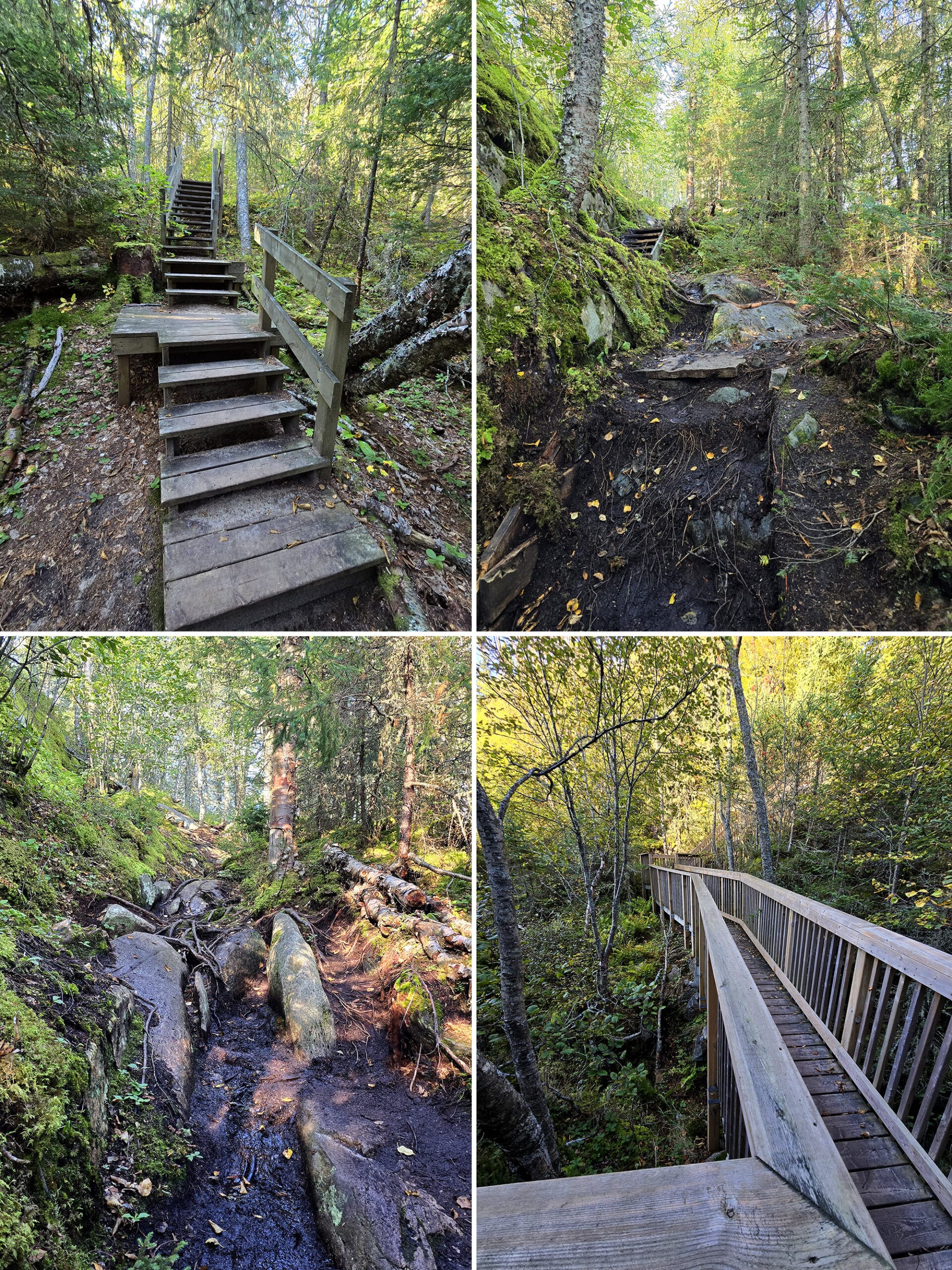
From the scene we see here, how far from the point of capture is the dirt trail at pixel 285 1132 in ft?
8.73

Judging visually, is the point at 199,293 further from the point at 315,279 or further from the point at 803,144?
the point at 803,144

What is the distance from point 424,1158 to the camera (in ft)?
9.89

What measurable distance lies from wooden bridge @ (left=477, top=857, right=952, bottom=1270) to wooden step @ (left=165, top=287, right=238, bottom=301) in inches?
298

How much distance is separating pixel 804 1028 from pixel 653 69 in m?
9.16

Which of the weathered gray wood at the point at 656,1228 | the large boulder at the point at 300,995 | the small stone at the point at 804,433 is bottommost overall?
the large boulder at the point at 300,995

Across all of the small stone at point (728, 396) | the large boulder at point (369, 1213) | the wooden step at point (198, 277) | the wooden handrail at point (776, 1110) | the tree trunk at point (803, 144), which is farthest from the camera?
the tree trunk at point (803, 144)

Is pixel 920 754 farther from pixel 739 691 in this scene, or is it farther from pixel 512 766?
pixel 512 766

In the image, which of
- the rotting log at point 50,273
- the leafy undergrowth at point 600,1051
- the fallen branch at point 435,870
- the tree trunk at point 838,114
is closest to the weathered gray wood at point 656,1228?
the leafy undergrowth at point 600,1051

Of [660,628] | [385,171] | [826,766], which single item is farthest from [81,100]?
[826,766]

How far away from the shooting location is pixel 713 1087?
3.66 meters

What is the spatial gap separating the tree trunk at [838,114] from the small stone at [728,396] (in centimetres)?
419

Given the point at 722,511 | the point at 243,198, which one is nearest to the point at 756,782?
the point at 722,511

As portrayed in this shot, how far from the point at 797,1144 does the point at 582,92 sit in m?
6.54

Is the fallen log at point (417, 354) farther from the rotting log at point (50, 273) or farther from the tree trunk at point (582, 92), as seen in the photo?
the rotting log at point (50, 273)
